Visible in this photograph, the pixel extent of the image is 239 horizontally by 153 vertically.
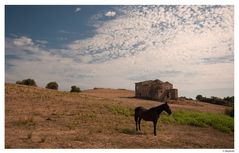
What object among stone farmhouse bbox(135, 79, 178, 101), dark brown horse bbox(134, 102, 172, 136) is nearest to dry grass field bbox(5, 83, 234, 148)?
dark brown horse bbox(134, 102, 172, 136)

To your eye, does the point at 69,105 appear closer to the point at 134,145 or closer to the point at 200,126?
the point at 200,126

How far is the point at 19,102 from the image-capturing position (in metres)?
18.9

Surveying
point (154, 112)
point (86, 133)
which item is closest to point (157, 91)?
point (154, 112)

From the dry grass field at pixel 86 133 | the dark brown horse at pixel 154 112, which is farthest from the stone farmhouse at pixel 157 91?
the dark brown horse at pixel 154 112

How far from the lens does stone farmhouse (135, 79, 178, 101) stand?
1670 inches

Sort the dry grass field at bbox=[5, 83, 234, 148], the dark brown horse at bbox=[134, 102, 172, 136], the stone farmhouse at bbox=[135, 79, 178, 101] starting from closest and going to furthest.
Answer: the dry grass field at bbox=[5, 83, 234, 148] → the dark brown horse at bbox=[134, 102, 172, 136] → the stone farmhouse at bbox=[135, 79, 178, 101]

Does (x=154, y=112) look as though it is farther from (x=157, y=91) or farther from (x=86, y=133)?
(x=157, y=91)

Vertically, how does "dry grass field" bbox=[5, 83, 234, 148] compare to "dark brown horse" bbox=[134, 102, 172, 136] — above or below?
below

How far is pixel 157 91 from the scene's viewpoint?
140 ft

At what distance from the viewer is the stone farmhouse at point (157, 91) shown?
42.4 m

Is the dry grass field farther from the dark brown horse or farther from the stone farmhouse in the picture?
the stone farmhouse
